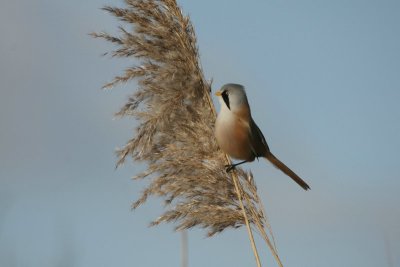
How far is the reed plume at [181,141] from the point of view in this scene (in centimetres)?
394

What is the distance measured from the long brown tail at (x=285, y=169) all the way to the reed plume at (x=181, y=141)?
219 millimetres

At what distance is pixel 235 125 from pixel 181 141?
0.44m

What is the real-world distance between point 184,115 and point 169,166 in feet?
1.16

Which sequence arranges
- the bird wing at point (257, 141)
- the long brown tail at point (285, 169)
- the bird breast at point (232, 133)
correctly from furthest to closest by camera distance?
the long brown tail at point (285, 169), the bird wing at point (257, 141), the bird breast at point (232, 133)

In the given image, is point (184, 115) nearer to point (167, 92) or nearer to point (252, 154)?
point (167, 92)

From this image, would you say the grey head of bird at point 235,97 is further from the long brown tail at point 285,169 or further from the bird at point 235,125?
the long brown tail at point 285,169

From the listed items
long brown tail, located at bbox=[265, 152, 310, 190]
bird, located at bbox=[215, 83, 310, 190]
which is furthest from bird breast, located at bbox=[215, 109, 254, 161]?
long brown tail, located at bbox=[265, 152, 310, 190]

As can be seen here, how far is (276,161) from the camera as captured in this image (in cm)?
408

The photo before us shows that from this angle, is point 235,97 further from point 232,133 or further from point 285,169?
point 285,169

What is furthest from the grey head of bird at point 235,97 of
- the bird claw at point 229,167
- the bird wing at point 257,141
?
the bird claw at point 229,167

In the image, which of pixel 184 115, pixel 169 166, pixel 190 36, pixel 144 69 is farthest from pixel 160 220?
pixel 190 36

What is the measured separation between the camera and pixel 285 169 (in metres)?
4.07

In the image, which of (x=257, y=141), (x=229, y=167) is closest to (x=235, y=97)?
(x=257, y=141)

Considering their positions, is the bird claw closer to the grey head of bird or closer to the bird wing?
the bird wing
